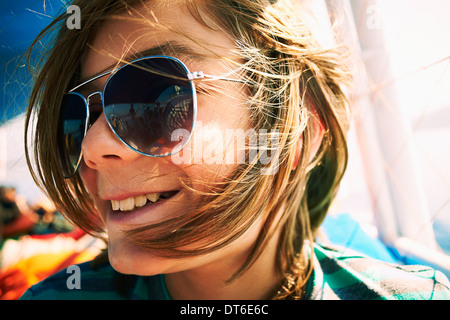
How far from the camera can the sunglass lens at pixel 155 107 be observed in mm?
604

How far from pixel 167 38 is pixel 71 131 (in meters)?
0.34

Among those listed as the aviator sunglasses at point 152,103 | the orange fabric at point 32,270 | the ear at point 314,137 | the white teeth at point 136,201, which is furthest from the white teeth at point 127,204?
the orange fabric at point 32,270

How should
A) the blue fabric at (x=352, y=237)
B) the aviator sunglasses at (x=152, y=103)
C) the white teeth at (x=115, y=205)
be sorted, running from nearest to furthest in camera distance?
1. the aviator sunglasses at (x=152, y=103)
2. the white teeth at (x=115, y=205)
3. the blue fabric at (x=352, y=237)

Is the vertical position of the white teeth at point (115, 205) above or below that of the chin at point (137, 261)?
above

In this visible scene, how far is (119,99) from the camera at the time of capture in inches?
24.7

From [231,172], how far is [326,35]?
0.54m

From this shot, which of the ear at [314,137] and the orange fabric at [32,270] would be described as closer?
the ear at [314,137]

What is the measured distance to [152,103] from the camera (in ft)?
1.99

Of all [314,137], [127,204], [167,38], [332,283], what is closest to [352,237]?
[332,283]

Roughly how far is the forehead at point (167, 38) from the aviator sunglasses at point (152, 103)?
0.03m

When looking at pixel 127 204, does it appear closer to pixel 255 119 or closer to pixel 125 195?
pixel 125 195

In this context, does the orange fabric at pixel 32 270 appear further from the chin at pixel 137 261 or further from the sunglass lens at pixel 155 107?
the sunglass lens at pixel 155 107

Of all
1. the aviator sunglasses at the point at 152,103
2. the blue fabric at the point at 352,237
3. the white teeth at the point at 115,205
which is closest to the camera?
the aviator sunglasses at the point at 152,103
